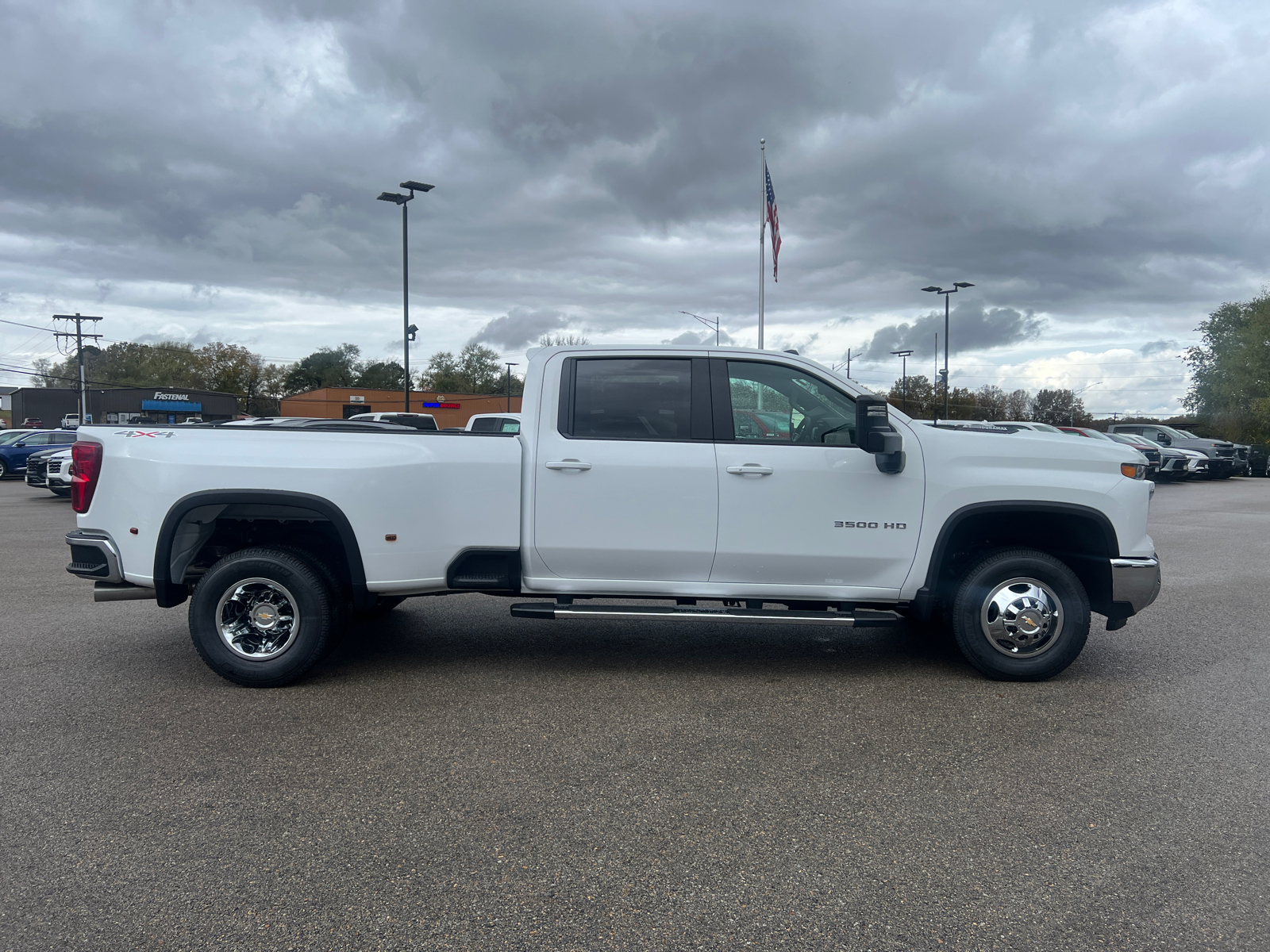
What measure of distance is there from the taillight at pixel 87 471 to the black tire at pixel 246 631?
0.85m

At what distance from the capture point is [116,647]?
20.1 ft

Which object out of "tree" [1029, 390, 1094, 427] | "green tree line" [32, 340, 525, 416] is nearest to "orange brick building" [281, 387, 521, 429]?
"green tree line" [32, 340, 525, 416]

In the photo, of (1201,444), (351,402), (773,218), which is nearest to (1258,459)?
(1201,444)

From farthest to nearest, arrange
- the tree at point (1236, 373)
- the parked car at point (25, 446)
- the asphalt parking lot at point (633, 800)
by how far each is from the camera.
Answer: the tree at point (1236, 373), the parked car at point (25, 446), the asphalt parking lot at point (633, 800)

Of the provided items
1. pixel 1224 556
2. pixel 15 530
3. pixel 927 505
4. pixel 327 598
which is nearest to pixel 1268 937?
pixel 927 505

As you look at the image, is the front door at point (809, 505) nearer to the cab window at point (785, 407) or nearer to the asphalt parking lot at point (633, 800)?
the cab window at point (785, 407)

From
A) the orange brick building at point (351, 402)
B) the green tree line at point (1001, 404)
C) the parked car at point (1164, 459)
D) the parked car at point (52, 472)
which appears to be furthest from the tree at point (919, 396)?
the parked car at point (52, 472)

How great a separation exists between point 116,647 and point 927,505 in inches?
212

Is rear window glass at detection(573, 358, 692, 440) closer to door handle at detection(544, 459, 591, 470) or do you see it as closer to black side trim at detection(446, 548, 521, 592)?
door handle at detection(544, 459, 591, 470)

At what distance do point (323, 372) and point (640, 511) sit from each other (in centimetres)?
12279

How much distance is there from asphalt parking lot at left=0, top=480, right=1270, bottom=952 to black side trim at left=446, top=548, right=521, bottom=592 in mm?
603

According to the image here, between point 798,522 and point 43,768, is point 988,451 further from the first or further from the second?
point 43,768

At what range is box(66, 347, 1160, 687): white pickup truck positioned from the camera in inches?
201

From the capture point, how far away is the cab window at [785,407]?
17.3ft
